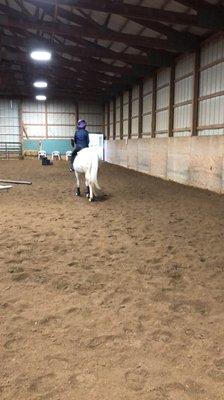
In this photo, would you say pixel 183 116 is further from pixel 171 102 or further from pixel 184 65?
pixel 184 65

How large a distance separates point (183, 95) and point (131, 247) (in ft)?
31.8

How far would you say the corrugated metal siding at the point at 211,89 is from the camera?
10.4 meters

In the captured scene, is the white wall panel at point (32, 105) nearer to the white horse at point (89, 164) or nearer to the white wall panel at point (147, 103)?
the white wall panel at point (147, 103)

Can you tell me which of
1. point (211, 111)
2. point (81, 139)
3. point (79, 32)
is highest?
point (79, 32)

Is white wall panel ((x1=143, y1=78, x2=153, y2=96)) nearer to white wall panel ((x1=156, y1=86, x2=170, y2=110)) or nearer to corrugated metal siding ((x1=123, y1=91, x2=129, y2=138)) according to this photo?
white wall panel ((x1=156, y1=86, x2=170, y2=110))

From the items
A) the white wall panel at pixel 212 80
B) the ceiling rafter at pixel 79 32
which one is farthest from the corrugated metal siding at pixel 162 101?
the ceiling rafter at pixel 79 32

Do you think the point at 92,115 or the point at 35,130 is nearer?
the point at 35,130

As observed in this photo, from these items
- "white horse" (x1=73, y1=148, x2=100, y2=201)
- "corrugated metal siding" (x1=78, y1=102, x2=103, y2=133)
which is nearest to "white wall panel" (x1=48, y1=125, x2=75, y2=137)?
"corrugated metal siding" (x1=78, y1=102, x2=103, y2=133)

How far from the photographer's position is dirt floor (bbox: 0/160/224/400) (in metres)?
2.21

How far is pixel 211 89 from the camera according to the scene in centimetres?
1095

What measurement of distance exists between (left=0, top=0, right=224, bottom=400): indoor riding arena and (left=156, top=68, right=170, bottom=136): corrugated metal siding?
0.08 m

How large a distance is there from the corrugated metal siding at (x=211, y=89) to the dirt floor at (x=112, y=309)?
17.2ft

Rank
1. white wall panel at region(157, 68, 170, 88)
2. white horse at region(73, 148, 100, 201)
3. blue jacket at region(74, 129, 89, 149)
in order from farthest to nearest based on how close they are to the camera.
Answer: white wall panel at region(157, 68, 170, 88) < blue jacket at region(74, 129, 89, 149) < white horse at region(73, 148, 100, 201)

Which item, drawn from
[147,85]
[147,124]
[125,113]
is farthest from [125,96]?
[147,124]
